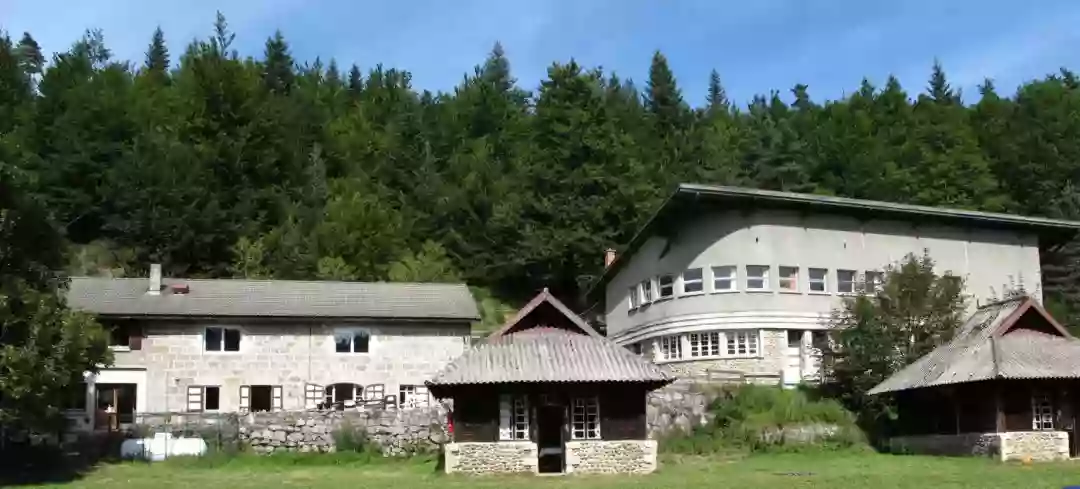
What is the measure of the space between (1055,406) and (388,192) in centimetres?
5697

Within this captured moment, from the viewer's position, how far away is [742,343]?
47688 millimetres

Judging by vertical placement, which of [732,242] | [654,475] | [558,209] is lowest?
[654,475]

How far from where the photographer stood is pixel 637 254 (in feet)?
180

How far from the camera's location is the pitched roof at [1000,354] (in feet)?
114

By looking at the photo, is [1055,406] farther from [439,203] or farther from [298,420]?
[439,203]

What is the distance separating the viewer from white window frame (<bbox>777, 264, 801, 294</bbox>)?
4791 cm

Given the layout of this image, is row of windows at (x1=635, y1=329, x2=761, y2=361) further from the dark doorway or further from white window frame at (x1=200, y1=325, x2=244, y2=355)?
white window frame at (x1=200, y1=325, x2=244, y2=355)

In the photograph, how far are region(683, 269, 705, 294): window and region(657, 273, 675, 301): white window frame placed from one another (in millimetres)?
926

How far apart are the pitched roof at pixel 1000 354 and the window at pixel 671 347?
11.9m

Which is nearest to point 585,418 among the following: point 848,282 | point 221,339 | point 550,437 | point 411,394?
point 550,437

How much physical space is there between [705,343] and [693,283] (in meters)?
2.74

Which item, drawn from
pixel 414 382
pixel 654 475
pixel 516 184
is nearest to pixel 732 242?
pixel 414 382

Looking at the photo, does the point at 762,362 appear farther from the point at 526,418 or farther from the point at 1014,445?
the point at 526,418

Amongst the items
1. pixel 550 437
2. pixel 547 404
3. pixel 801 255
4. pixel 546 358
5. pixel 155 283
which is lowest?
pixel 550 437
